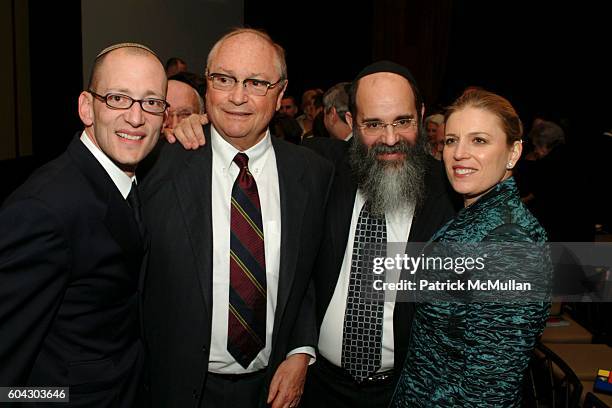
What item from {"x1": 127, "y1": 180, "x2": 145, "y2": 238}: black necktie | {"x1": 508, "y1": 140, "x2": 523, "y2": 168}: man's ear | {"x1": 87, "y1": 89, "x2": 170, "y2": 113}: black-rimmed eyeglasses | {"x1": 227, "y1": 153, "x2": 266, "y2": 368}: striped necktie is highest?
{"x1": 87, "y1": 89, "x2": 170, "y2": 113}: black-rimmed eyeglasses

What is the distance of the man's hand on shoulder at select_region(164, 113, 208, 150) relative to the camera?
226 centimetres

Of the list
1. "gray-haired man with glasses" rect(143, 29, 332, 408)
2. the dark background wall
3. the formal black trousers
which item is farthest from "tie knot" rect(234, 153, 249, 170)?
the dark background wall

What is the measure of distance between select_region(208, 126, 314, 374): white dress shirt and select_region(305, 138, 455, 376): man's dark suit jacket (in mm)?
286

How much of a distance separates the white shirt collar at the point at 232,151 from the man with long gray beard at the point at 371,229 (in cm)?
40

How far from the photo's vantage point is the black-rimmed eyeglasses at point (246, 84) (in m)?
2.26

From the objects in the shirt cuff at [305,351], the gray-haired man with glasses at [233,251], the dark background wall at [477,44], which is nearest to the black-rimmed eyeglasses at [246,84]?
the gray-haired man with glasses at [233,251]

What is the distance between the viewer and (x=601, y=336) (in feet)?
13.8

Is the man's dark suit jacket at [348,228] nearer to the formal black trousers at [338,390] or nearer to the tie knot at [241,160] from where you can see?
the formal black trousers at [338,390]

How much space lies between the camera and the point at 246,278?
7.20 feet

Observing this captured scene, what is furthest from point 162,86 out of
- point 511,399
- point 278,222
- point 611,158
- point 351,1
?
point 351,1

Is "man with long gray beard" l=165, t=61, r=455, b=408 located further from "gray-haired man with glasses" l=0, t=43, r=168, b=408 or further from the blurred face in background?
the blurred face in background

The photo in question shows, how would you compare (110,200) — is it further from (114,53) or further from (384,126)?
(384,126)

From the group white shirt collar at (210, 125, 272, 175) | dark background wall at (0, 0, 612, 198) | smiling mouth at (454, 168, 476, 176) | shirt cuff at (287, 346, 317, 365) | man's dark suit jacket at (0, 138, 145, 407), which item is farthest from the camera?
dark background wall at (0, 0, 612, 198)

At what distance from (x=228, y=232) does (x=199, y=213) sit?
133 mm
